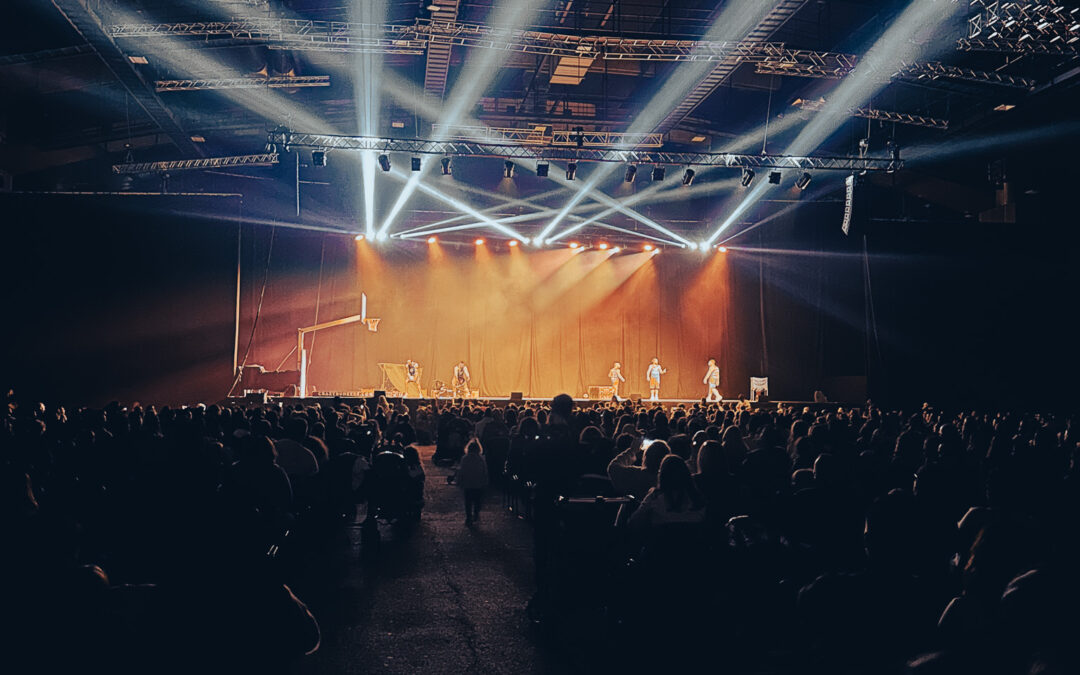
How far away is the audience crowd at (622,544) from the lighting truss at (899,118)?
7321mm

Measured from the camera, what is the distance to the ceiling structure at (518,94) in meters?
11.0

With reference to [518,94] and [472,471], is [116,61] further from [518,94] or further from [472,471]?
[472,471]

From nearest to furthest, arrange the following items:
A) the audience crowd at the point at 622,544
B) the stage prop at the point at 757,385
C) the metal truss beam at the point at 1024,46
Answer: the audience crowd at the point at 622,544
the metal truss beam at the point at 1024,46
the stage prop at the point at 757,385

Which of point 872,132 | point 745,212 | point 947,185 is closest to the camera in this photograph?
point 872,132

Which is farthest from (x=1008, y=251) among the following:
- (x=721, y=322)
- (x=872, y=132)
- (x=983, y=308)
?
(x=721, y=322)

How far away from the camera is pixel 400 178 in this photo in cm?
1984

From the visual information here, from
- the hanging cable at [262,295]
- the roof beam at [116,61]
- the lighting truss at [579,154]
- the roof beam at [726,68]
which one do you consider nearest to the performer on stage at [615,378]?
the roof beam at [726,68]

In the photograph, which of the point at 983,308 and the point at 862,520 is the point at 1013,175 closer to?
the point at 983,308

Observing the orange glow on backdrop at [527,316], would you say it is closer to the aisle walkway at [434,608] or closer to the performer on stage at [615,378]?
the performer on stage at [615,378]

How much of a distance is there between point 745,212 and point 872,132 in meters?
5.10

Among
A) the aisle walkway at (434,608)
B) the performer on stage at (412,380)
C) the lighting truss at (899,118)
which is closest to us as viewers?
the aisle walkway at (434,608)

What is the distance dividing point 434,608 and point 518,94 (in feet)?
42.1

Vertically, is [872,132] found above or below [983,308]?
above

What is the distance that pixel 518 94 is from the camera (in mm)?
16156
